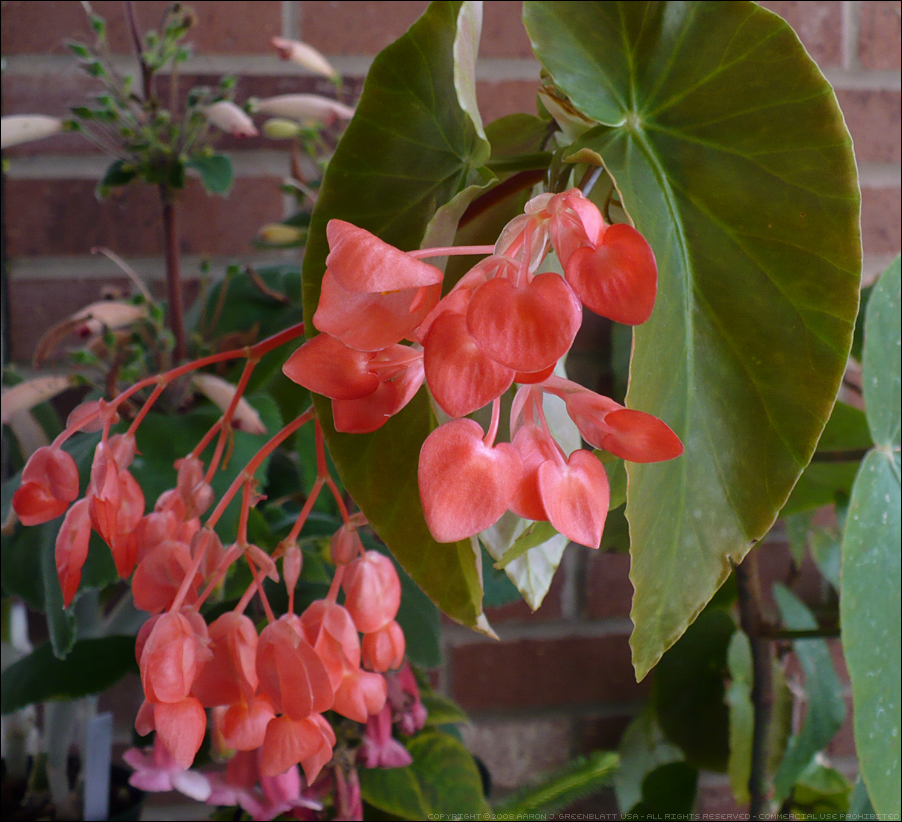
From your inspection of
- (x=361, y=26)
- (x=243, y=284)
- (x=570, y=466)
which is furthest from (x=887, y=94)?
(x=570, y=466)

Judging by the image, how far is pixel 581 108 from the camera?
215mm

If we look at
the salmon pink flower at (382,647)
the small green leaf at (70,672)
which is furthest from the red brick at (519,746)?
the salmon pink flower at (382,647)

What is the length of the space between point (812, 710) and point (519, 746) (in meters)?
0.27

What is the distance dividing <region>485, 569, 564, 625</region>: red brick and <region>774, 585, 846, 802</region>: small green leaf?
0.19 m

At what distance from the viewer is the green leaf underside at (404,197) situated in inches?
9.0

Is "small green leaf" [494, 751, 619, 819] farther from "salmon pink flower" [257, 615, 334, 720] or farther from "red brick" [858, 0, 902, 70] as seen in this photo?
"red brick" [858, 0, 902, 70]

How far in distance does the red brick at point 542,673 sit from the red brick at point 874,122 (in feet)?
1.66

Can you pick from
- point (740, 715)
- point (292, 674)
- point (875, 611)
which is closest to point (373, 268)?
point (292, 674)

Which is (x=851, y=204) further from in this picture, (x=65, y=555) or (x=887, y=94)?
(x=887, y=94)

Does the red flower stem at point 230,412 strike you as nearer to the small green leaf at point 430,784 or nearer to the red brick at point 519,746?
the small green leaf at point 430,784

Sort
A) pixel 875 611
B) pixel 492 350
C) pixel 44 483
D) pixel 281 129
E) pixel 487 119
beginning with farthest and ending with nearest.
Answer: pixel 487 119, pixel 281 129, pixel 875 611, pixel 44 483, pixel 492 350

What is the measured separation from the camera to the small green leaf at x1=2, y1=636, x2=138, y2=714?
402mm

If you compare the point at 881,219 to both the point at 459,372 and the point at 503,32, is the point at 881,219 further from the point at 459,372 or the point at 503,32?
the point at 459,372

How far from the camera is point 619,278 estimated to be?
145 millimetres
